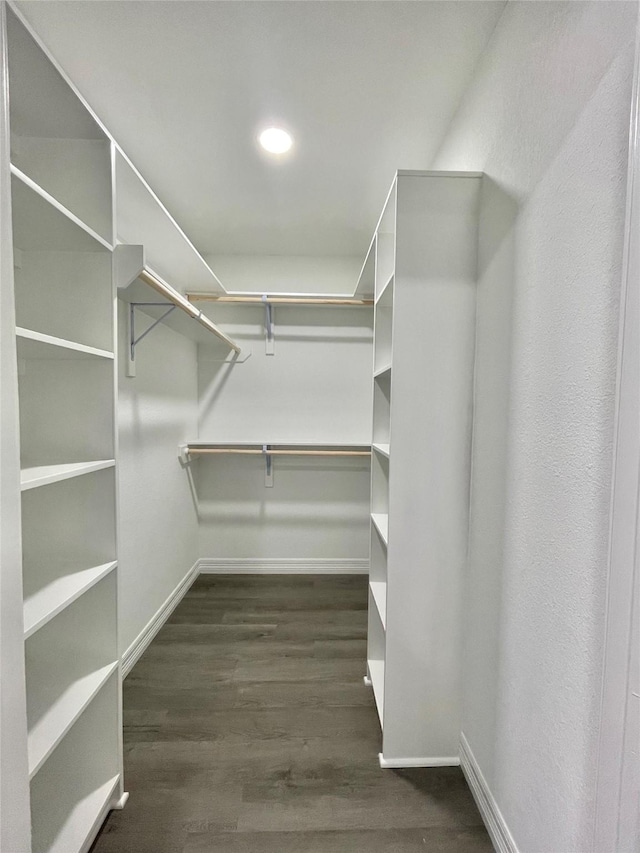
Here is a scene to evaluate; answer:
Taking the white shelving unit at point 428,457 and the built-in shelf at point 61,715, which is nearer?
the built-in shelf at point 61,715

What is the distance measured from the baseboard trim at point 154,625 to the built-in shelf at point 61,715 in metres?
0.75

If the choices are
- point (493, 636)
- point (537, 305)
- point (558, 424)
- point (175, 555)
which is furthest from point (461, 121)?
point (175, 555)

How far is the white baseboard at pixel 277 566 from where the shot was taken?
317 centimetres

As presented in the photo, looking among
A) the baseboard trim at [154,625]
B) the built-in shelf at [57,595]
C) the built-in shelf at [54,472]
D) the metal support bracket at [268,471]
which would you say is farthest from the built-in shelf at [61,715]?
the metal support bracket at [268,471]

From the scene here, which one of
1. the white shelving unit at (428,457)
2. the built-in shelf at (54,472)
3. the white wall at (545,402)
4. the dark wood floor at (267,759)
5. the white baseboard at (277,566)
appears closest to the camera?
the white wall at (545,402)

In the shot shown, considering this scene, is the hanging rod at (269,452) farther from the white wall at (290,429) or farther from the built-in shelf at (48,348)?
the built-in shelf at (48,348)

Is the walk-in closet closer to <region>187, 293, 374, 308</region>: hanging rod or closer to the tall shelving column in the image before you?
the tall shelving column

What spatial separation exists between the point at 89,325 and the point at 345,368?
210 cm

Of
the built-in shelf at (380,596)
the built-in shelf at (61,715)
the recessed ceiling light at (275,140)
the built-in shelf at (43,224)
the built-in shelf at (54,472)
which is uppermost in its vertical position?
the recessed ceiling light at (275,140)

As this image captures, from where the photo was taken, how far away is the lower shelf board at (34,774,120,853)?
1.12 metres

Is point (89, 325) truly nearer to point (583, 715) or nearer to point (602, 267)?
point (602, 267)

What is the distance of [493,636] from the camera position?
1.23 m

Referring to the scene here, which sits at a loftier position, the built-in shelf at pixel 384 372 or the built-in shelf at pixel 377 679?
the built-in shelf at pixel 384 372

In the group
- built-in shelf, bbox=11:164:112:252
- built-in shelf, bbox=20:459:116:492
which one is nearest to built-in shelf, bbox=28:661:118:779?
built-in shelf, bbox=20:459:116:492
